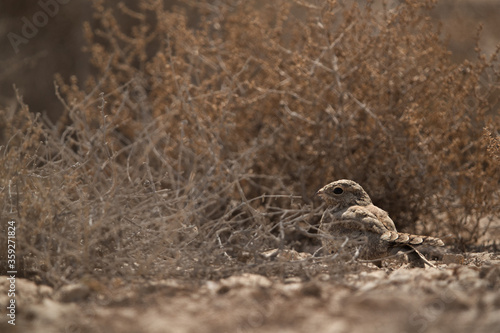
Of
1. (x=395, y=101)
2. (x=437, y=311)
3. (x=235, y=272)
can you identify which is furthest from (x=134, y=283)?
(x=395, y=101)

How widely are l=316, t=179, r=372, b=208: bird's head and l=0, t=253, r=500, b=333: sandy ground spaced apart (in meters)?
0.96

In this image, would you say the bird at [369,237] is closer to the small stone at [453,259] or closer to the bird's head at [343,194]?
the bird's head at [343,194]

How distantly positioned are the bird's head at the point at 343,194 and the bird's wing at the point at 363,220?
0.62ft

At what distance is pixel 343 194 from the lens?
4.43 metres

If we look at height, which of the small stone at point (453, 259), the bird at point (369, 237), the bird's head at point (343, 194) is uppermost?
the bird's head at point (343, 194)

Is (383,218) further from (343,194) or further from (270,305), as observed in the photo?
(270,305)

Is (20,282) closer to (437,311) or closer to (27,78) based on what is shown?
(437,311)

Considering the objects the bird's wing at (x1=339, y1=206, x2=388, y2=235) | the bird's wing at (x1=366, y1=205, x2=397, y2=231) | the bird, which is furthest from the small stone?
the bird's wing at (x1=339, y1=206, x2=388, y2=235)

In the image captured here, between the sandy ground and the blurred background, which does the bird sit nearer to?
the sandy ground

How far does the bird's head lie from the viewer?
174 inches

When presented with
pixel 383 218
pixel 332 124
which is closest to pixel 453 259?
pixel 383 218

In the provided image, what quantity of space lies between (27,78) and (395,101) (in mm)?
6025

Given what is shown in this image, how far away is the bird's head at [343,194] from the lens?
14.5 feet

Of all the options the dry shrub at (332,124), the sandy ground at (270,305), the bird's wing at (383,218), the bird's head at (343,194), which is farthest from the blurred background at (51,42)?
the sandy ground at (270,305)
